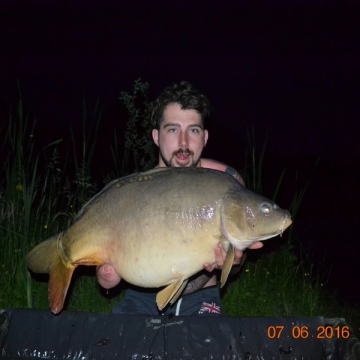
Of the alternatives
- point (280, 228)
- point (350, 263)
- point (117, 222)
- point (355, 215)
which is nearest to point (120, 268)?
point (117, 222)

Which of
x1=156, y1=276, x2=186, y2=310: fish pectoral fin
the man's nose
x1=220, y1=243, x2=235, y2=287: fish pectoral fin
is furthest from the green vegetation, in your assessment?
x1=220, y1=243, x2=235, y2=287: fish pectoral fin

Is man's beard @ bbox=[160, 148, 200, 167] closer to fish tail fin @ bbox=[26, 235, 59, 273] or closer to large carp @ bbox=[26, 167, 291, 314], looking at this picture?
large carp @ bbox=[26, 167, 291, 314]

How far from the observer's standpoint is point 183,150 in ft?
7.62

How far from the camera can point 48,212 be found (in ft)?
10.7

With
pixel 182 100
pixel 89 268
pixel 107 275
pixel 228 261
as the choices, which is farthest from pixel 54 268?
pixel 89 268

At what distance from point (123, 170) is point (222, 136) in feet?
32.9

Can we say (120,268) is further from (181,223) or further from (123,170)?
(123,170)

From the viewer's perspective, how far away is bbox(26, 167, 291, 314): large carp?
5.85 feet

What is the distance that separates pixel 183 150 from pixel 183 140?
0.04 metres

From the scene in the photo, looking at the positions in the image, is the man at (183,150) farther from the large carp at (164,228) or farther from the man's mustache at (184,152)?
the large carp at (164,228)

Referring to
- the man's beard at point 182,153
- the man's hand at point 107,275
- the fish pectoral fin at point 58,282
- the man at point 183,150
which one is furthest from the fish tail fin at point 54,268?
the man's beard at point 182,153

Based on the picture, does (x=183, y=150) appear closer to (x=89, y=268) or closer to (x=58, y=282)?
(x=58, y=282)

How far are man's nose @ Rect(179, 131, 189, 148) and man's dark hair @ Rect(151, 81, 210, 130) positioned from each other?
0.10 meters

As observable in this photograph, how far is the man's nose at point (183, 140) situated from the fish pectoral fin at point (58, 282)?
0.71 meters
